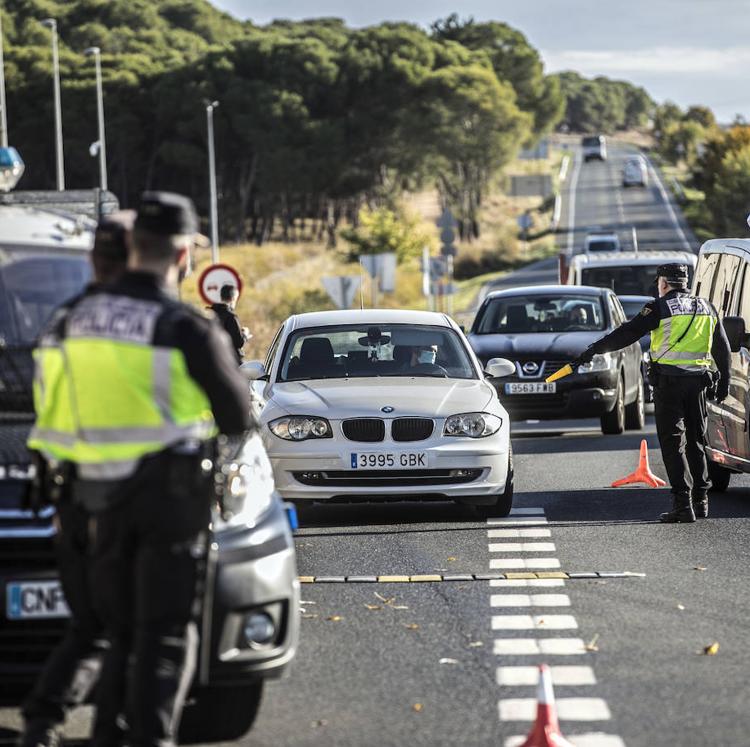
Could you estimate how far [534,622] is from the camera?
8297mm

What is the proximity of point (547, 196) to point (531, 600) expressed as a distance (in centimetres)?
12757

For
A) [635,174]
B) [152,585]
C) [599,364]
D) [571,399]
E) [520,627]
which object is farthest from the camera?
[635,174]

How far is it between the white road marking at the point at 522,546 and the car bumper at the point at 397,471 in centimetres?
82

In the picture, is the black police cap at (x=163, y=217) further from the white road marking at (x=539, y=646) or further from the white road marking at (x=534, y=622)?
the white road marking at (x=534, y=622)

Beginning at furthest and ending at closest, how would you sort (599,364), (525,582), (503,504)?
(599,364)
(503,504)
(525,582)

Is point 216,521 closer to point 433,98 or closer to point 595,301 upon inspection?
point 595,301

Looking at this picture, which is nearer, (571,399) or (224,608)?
(224,608)

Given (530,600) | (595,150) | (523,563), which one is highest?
(530,600)

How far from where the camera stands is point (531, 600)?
893 cm

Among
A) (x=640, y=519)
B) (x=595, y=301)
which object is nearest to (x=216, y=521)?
(x=640, y=519)

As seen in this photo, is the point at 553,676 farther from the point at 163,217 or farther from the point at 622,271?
the point at 622,271

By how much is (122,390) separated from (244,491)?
49.4 inches

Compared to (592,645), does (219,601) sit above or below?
above

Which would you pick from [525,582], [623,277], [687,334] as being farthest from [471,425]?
Answer: [623,277]
